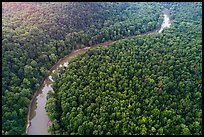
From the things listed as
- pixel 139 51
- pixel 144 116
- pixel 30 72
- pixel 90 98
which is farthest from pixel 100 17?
pixel 144 116

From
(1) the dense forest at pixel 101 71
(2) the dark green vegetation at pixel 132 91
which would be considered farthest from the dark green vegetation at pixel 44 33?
(2) the dark green vegetation at pixel 132 91

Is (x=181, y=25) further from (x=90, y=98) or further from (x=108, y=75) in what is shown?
(x=90, y=98)

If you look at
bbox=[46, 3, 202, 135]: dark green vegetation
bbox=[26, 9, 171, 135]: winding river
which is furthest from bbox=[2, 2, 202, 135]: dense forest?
bbox=[26, 9, 171, 135]: winding river

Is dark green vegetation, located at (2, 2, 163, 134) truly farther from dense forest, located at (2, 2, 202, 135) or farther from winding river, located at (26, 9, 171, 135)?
winding river, located at (26, 9, 171, 135)

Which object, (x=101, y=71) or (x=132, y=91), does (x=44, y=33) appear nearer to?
(x=101, y=71)

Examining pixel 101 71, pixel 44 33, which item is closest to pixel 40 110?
pixel 101 71

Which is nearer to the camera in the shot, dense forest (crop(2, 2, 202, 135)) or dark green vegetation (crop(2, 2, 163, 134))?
dense forest (crop(2, 2, 202, 135))
